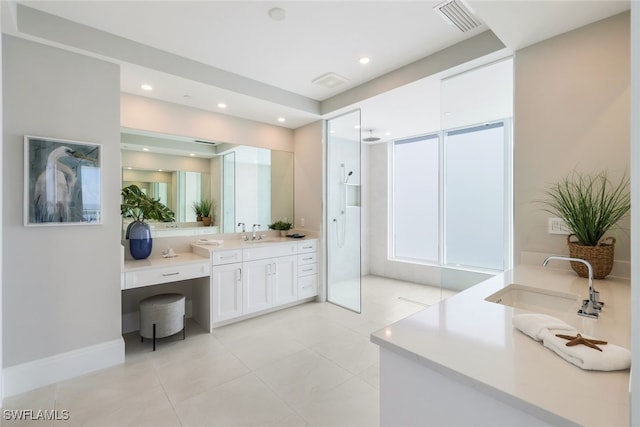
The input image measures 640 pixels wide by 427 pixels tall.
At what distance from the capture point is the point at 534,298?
62.1 inches

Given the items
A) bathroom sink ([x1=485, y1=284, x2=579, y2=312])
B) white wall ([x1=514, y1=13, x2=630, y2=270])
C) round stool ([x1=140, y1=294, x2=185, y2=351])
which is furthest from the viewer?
round stool ([x1=140, y1=294, x2=185, y2=351])

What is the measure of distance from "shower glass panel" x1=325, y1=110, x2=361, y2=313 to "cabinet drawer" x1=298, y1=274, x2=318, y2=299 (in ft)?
0.66

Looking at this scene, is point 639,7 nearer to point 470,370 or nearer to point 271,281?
point 470,370

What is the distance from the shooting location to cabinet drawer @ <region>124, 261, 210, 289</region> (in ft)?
8.58

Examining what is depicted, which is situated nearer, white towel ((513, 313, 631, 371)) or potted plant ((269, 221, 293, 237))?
white towel ((513, 313, 631, 371))

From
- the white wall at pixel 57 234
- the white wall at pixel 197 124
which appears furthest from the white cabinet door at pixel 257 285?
the white wall at pixel 197 124

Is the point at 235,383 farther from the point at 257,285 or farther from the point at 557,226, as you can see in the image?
the point at 557,226

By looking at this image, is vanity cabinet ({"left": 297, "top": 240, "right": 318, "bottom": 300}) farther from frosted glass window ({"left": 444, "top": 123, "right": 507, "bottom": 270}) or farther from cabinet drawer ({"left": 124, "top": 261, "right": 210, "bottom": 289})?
frosted glass window ({"left": 444, "top": 123, "right": 507, "bottom": 270})

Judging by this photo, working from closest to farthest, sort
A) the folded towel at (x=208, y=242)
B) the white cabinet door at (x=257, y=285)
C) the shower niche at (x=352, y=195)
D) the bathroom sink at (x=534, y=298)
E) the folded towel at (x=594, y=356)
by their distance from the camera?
the folded towel at (x=594, y=356), the bathroom sink at (x=534, y=298), the white cabinet door at (x=257, y=285), the folded towel at (x=208, y=242), the shower niche at (x=352, y=195)

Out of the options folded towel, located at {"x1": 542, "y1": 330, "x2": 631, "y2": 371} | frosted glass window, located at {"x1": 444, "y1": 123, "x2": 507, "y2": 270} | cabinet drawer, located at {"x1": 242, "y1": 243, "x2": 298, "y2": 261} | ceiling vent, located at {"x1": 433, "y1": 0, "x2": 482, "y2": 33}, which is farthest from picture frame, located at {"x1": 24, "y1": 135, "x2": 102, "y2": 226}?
frosted glass window, located at {"x1": 444, "y1": 123, "x2": 507, "y2": 270}

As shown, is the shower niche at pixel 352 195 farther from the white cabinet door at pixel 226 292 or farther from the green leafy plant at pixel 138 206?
the green leafy plant at pixel 138 206

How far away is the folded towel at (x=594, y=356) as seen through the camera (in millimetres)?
771

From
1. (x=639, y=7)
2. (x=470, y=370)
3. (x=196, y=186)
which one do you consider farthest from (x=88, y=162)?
(x=639, y=7)

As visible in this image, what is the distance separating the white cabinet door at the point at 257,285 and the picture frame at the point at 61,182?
156cm
